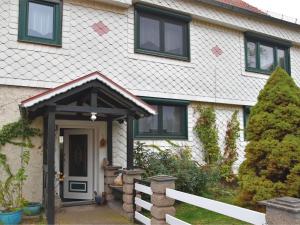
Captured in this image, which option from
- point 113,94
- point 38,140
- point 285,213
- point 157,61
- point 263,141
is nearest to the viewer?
point 285,213

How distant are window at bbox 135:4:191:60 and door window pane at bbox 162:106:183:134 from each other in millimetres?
1786

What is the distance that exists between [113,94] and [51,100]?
4.96ft

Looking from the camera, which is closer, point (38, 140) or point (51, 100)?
point (51, 100)

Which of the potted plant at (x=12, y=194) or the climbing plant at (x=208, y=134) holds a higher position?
the climbing plant at (x=208, y=134)

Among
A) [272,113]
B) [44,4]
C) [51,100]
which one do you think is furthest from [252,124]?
[44,4]

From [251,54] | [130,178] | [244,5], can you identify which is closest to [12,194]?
[130,178]

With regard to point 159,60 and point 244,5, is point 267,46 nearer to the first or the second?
point 244,5

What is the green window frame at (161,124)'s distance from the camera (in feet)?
35.1

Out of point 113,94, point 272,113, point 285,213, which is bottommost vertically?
point 285,213

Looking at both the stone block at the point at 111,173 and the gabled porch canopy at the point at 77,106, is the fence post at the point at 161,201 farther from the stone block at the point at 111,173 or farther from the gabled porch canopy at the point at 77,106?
the stone block at the point at 111,173

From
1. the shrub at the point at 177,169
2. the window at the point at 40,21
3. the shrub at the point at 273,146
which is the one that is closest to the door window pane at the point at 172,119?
the shrub at the point at 177,169

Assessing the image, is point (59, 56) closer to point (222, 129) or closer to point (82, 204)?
point (82, 204)

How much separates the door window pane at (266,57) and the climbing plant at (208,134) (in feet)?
12.8

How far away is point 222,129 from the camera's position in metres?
12.7
